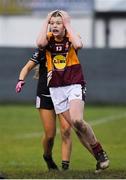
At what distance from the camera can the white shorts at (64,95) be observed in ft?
33.1

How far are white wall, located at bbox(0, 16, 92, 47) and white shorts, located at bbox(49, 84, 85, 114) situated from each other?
1182 inches

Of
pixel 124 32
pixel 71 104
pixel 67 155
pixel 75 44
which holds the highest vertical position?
pixel 75 44

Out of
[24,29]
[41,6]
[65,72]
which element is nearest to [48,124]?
[65,72]

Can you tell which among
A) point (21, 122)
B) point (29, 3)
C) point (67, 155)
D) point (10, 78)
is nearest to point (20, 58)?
point (10, 78)

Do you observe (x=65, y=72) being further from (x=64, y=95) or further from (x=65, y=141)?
(x=65, y=141)

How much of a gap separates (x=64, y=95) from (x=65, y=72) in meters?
0.30

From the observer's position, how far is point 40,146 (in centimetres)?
1648

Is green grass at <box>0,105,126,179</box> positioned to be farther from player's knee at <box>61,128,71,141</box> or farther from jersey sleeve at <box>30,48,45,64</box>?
jersey sleeve at <box>30,48,45,64</box>

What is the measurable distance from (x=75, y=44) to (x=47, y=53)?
0.47m

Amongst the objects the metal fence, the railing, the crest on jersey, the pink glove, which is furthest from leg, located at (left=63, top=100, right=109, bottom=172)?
the railing

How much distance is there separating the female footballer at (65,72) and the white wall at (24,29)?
30.0 m

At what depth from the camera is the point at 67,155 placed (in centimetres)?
1062

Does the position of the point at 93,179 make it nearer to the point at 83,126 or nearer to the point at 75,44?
the point at 83,126

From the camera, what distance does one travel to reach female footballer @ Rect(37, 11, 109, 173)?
1005 cm
